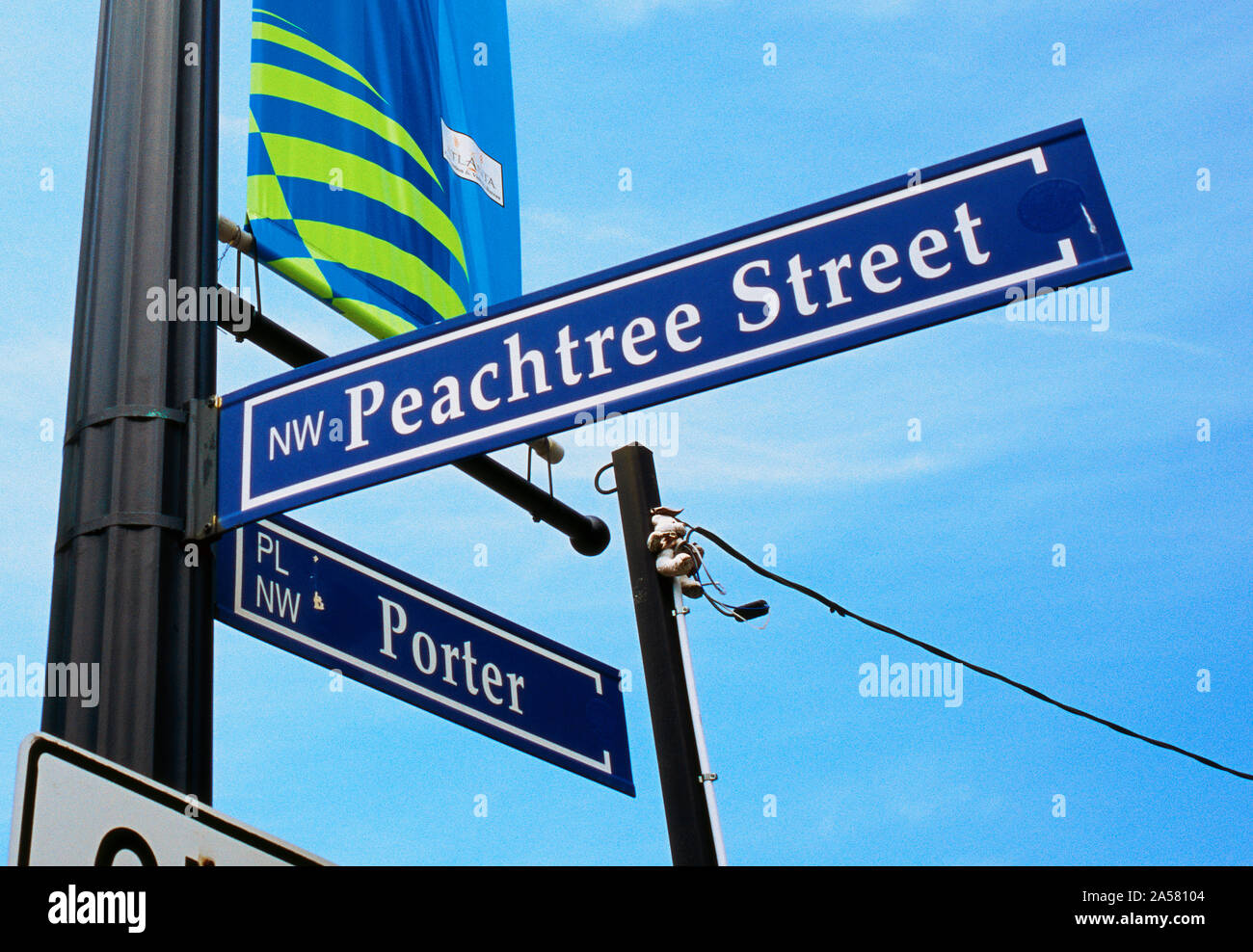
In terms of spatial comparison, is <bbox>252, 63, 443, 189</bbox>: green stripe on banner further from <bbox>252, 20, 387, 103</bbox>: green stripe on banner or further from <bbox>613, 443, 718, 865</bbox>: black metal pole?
<bbox>613, 443, 718, 865</bbox>: black metal pole

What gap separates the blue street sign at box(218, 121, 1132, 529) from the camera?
2.71 m

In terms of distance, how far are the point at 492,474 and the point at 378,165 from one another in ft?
3.22

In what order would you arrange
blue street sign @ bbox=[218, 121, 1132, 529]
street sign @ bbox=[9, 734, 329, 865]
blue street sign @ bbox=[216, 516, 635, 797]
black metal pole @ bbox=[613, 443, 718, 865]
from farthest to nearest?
black metal pole @ bbox=[613, 443, 718, 865] → blue street sign @ bbox=[216, 516, 635, 797] → blue street sign @ bbox=[218, 121, 1132, 529] → street sign @ bbox=[9, 734, 329, 865]

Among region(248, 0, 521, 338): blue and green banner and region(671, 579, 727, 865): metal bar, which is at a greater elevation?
region(248, 0, 521, 338): blue and green banner

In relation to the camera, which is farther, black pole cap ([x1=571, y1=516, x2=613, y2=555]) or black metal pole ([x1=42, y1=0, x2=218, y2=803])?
black pole cap ([x1=571, y1=516, x2=613, y2=555])

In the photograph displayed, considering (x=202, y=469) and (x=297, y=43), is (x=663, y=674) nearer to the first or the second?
(x=202, y=469)

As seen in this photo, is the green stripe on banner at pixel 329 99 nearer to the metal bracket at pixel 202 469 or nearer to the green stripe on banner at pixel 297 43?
the green stripe on banner at pixel 297 43

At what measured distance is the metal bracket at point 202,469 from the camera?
9.78ft

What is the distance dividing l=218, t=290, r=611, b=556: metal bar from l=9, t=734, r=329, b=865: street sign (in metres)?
1.37


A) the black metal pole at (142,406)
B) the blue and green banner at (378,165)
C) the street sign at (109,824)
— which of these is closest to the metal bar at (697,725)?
the blue and green banner at (378,165)

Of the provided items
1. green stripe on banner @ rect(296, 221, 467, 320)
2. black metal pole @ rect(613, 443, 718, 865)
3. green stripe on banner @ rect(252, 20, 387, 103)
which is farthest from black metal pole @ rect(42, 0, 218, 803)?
black metal pole @ rect(613, 443, 718, 865)

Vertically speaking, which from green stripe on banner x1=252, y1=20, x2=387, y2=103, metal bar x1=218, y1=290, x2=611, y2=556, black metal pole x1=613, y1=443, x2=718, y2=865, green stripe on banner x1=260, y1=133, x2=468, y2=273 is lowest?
black metal pole x1=613, y1=443, x2=718, y2=865

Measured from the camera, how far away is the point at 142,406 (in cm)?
303
